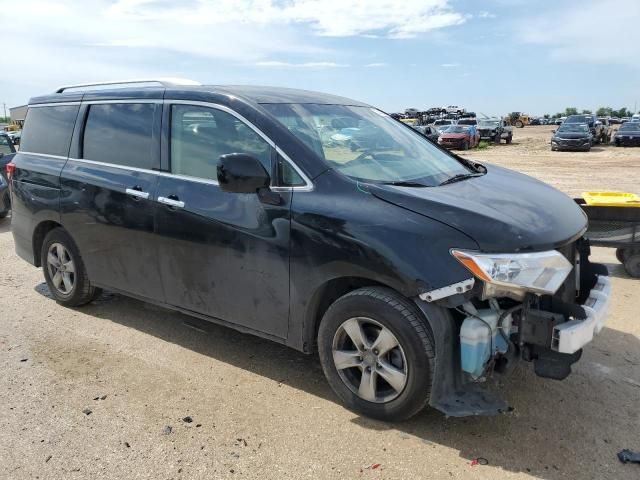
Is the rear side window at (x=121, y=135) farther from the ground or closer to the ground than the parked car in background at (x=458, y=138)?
farther from the ground

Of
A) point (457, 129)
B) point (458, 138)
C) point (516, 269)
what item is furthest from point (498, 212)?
point (457, 129)

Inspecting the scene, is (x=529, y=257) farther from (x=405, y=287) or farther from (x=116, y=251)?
(x=116, y=251)

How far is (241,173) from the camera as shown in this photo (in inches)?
134

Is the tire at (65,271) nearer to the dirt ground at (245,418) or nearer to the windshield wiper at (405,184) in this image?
the dirt ground at (245,418)

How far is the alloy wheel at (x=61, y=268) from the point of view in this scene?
510cm

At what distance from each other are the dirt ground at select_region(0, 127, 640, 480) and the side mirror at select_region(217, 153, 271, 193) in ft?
4.42

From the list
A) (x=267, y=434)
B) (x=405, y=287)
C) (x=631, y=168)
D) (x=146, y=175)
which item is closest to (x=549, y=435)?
(x=405, y=287)

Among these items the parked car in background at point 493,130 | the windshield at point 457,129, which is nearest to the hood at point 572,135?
the windshield at point 457,129

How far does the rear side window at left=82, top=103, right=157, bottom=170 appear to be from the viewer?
14.1 feet

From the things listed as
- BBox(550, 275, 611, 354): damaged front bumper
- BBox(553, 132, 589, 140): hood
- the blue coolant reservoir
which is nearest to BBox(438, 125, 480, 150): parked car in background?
BBox(553, 132, 589, 140): hood

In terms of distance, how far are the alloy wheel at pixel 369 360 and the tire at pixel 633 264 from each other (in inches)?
154

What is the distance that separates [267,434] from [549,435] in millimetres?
1596

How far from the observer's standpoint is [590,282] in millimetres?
3697

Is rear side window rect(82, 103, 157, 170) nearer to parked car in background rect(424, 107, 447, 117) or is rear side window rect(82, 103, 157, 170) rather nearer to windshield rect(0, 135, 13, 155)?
windshield rect(0, 135, 13, 155)
